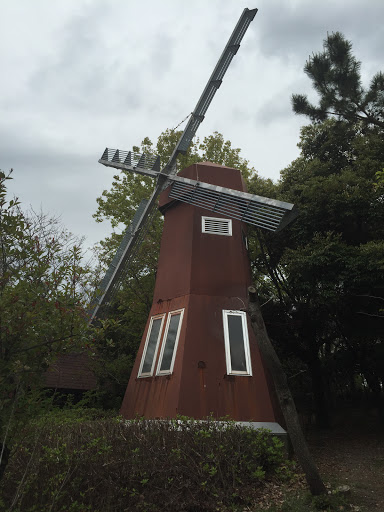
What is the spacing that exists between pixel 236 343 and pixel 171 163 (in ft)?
24.3

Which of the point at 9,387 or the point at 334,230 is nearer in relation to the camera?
the point at 9,387

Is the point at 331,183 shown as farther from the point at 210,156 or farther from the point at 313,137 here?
the point at 210,156

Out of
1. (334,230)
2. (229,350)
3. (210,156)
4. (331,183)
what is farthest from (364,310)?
(210,156)

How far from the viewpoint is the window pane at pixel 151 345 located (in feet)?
38.7

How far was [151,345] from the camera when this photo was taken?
12078 mm

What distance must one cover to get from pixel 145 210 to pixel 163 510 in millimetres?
10311

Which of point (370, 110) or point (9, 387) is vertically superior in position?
point (370, 110)

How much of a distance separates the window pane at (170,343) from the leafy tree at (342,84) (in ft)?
24.5

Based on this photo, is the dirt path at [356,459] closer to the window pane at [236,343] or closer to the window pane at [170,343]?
the window pane at [236,343]

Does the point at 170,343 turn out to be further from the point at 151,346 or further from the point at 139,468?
the point at 139,468

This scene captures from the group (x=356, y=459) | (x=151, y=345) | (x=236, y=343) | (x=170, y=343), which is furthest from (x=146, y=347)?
(x=356, y=459)

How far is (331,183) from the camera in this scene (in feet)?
46.3

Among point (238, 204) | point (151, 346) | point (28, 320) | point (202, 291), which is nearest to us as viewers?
point (28, 320)

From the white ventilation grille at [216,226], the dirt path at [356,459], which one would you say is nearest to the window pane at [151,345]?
the white ventilation grille at [216,226]
